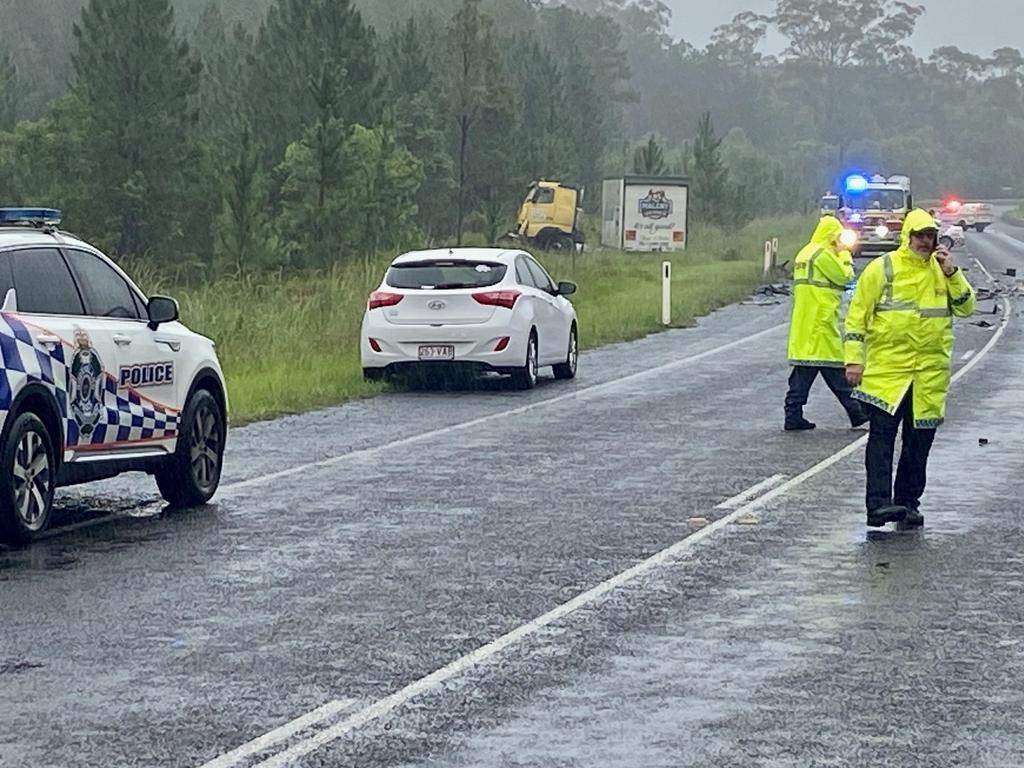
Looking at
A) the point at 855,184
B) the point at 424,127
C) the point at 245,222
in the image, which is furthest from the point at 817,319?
the point at 424,127

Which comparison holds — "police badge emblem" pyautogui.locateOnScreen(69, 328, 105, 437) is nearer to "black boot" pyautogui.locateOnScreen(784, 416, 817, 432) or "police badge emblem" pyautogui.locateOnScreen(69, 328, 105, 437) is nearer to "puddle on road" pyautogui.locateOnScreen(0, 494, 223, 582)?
"puddle on road" pyautogui.locateOnScreen(0, 494, 223, 582)

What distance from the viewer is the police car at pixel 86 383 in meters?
10.9

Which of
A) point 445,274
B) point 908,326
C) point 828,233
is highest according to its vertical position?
point 828,233

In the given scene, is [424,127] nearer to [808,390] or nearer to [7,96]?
[7,96]

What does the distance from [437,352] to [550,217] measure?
44233 mm

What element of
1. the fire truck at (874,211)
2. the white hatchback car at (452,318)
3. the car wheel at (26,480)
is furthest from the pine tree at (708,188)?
the car wheel at (26,480)

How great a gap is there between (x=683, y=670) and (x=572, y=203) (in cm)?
5826

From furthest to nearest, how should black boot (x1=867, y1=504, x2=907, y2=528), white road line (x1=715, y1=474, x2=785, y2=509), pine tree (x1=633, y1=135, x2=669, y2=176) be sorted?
pine tree (x1=633, y1=135, x2=669, y2=176) < white road line (x1=715, y1=474, x2=785, y2=509) < black boot (x1=867, y1=504, x2=907, y2=528)

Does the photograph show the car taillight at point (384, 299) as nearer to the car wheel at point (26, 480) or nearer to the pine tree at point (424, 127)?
the car wheel at point (26, 480)

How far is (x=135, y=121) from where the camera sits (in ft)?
174

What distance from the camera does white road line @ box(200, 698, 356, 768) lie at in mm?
6602

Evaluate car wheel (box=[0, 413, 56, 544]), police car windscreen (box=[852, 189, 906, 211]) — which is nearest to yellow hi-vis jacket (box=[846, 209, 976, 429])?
car wheel (box=[0, 413, 56, 544])

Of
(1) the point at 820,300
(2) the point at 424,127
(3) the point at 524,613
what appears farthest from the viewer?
(2) the point at 424,127

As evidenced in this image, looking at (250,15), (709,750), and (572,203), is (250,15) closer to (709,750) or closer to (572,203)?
(572,203)
